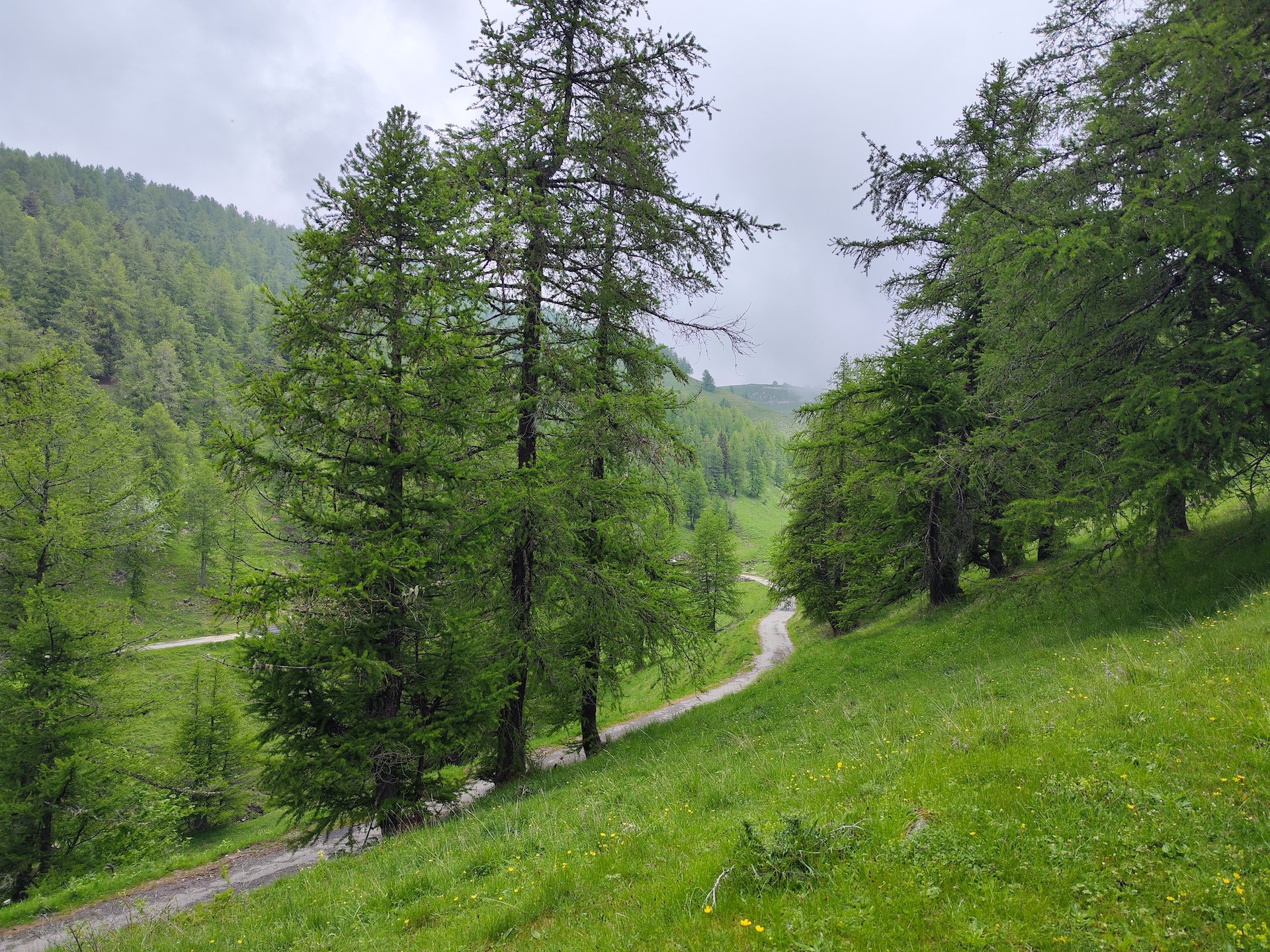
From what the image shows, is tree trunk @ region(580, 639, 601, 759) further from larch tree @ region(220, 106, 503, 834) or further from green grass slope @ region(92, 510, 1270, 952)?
green grass slope @ region(92, 510, 1270, 952)

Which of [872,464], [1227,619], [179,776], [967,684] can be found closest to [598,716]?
[179,776]

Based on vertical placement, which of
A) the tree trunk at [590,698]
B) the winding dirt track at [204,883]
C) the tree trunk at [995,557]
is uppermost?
the tree trunk at [995,557]

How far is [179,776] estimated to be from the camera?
21.1m

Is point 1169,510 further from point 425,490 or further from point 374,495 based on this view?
point 374,495

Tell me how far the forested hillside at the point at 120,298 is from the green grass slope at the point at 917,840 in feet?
202

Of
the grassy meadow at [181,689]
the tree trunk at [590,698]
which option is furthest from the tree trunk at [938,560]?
the tree trunk at [590,698]

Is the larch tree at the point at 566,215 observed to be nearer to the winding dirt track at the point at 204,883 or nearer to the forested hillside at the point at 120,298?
the winding dirt track at the point at 204,883

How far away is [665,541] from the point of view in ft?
42.5

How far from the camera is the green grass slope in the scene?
319 centimetres

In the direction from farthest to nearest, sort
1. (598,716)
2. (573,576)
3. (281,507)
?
(598,716) → (573,576) → (281,507)

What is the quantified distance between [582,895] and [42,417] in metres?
23.0

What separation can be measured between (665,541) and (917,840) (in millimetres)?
9217

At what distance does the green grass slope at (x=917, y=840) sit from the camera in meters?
3.19

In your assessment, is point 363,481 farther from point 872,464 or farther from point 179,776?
point 179,776
